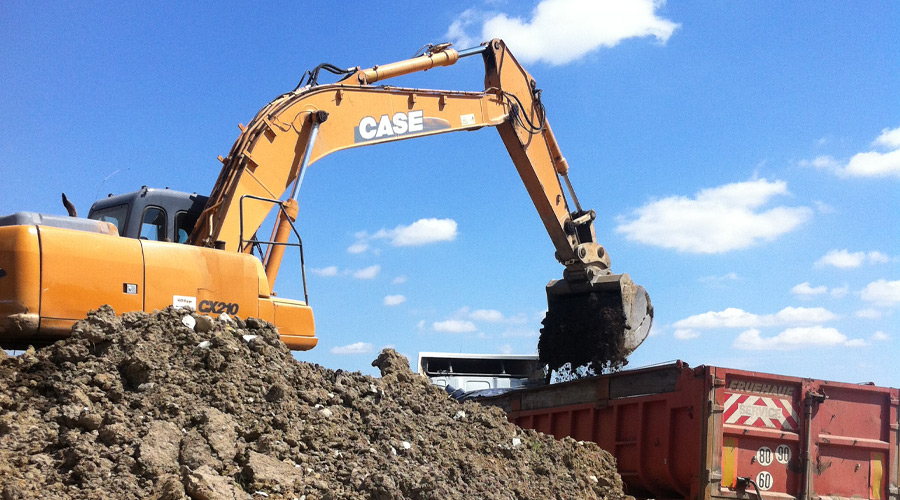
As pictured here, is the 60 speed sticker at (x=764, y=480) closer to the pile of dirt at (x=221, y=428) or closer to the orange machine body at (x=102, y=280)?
the pile of dirt at (x=221, y=428)

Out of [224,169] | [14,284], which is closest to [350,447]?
[14,284]

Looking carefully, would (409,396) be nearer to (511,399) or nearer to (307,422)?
(307,422)

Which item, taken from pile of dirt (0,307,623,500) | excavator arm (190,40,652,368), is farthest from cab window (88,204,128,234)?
pile of dirt (0,307,623,500)

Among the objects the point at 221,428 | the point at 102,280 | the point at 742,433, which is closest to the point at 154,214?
the point at 102,280

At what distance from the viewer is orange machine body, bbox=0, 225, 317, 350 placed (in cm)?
568

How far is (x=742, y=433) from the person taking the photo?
714cm

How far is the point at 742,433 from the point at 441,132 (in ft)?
15.7

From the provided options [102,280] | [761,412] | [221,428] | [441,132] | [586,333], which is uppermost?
[441,132]

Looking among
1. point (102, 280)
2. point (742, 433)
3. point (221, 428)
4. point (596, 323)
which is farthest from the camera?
point (596, 323)

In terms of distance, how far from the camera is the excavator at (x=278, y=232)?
584cm

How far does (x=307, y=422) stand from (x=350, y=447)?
34 centimetres

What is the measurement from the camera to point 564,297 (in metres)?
11.9

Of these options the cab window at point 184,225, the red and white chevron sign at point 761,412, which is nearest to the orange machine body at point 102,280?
the cab window at point 184,225

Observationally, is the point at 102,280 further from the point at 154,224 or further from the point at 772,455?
the point at 772,455
